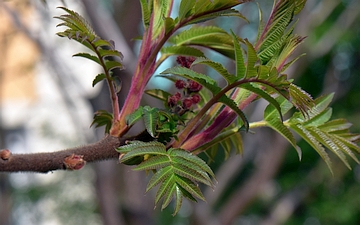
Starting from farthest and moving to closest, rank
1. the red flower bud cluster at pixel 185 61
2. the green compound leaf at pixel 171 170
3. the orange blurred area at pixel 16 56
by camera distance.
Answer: the orange blurred area at pixel 16 56
the red flower bud cluster at pixel 185 61
the green compound leaf at pixel 171 170

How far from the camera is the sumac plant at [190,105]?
55 cm

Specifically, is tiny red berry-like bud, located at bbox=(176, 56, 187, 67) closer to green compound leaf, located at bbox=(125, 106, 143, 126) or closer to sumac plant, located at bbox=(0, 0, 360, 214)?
sumac plant, located at bbox=(0, 0, 360, 214)

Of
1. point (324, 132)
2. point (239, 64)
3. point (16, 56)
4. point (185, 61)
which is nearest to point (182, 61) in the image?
point (185, 61)

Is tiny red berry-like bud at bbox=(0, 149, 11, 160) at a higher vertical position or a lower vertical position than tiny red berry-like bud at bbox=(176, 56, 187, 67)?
lower

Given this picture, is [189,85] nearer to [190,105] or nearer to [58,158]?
[190,105]

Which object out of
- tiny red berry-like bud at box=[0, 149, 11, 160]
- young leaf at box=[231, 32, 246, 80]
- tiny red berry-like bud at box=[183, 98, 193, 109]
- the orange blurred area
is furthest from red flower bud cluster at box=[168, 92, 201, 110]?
the orange blurred area

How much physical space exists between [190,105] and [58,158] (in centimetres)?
19

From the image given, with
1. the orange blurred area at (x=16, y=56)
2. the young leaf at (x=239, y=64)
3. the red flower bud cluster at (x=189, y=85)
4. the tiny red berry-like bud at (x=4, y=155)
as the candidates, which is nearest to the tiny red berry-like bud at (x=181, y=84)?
the red flower bud cluster at (x=189, y=85)

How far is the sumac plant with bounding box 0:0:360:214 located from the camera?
0.55 meters

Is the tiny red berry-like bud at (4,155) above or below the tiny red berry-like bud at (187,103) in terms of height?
below

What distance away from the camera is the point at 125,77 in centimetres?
266

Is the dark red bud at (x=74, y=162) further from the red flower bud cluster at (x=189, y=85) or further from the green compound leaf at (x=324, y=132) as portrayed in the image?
the green compound leaf at (x=324, y=132)

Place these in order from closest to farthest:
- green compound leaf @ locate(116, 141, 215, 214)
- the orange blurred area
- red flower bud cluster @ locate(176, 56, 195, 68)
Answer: green compound leaf @ locate(116, 141, 215, 214) < red flower bud cluster @ locate(176, 56, 195, 68) < the orange blurred area

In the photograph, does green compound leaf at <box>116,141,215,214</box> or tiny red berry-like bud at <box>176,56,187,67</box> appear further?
tiny red berry-like bud at <box>176,56,187,67</box>
